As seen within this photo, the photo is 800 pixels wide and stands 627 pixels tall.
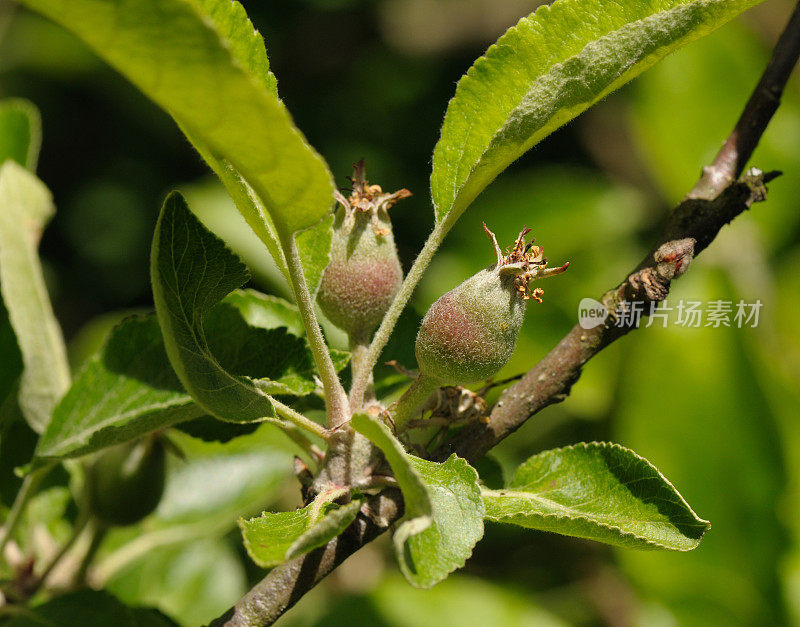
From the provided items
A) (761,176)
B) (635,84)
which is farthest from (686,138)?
(761,176)

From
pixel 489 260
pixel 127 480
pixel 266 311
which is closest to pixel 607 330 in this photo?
pixel 266 311

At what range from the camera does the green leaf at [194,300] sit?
80cm

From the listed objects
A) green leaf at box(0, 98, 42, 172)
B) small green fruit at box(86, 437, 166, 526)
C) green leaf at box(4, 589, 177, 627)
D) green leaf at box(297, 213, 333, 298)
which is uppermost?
green leaf at box(297, 213, 333, 298)

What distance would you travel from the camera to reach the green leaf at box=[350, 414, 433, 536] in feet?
2.37

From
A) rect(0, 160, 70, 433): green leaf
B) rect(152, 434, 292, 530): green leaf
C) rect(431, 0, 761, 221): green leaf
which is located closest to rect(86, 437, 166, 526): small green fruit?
rect(0, 160, 70, 433): green leaf

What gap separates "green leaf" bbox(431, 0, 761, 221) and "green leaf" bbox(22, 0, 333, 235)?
0.22 meters

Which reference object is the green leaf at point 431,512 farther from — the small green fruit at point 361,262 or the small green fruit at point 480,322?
the small green fruit at point 361,262

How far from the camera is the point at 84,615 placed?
1.12 meters

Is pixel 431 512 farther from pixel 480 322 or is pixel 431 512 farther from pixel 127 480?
pixel 127 480

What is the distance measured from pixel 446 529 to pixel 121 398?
46 centimetres

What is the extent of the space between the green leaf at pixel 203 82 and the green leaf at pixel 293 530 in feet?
0.99

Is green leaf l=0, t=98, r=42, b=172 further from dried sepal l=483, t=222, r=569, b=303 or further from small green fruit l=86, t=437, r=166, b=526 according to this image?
dried sepal l=483, t=222, r=569, b=303

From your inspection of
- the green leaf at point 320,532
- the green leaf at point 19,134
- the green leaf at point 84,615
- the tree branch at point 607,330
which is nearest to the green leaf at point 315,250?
the tree branch at point 607,330

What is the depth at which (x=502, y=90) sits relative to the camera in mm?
940
